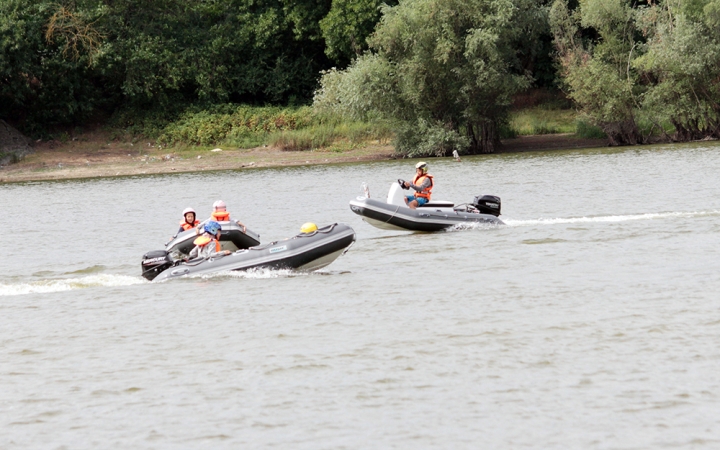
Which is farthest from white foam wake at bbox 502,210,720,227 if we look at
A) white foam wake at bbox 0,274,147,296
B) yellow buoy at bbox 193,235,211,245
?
white foam wake at bbox 0,274,147,296

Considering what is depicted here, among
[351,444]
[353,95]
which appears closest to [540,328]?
[351,444]

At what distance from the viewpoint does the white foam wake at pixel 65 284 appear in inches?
725

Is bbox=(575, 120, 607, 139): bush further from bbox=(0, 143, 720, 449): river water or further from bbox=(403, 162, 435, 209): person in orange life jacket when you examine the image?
bbox=(403, 162, 435, 209): person in orange life jacket

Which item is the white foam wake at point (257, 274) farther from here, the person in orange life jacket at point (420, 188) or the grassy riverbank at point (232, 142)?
the grassy riverbank at point (232, 142)

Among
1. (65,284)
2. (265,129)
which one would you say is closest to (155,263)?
(65,284)

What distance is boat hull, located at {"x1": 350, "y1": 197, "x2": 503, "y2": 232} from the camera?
2223 cm

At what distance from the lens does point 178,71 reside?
51594 millimetres

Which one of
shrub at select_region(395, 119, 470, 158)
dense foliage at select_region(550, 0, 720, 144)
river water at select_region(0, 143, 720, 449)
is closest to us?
river water at select_region(0, 143, 720, 449)

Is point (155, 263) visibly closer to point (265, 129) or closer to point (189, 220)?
point (189, 220)

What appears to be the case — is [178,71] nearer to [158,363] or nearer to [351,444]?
[158,363]

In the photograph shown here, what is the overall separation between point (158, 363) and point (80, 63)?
40028mm

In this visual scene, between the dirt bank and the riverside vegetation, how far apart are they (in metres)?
0.85

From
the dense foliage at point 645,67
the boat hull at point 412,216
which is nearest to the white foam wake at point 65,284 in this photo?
the boat hull at point 412,216

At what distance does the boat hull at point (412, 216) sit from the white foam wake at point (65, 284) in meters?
5.33
